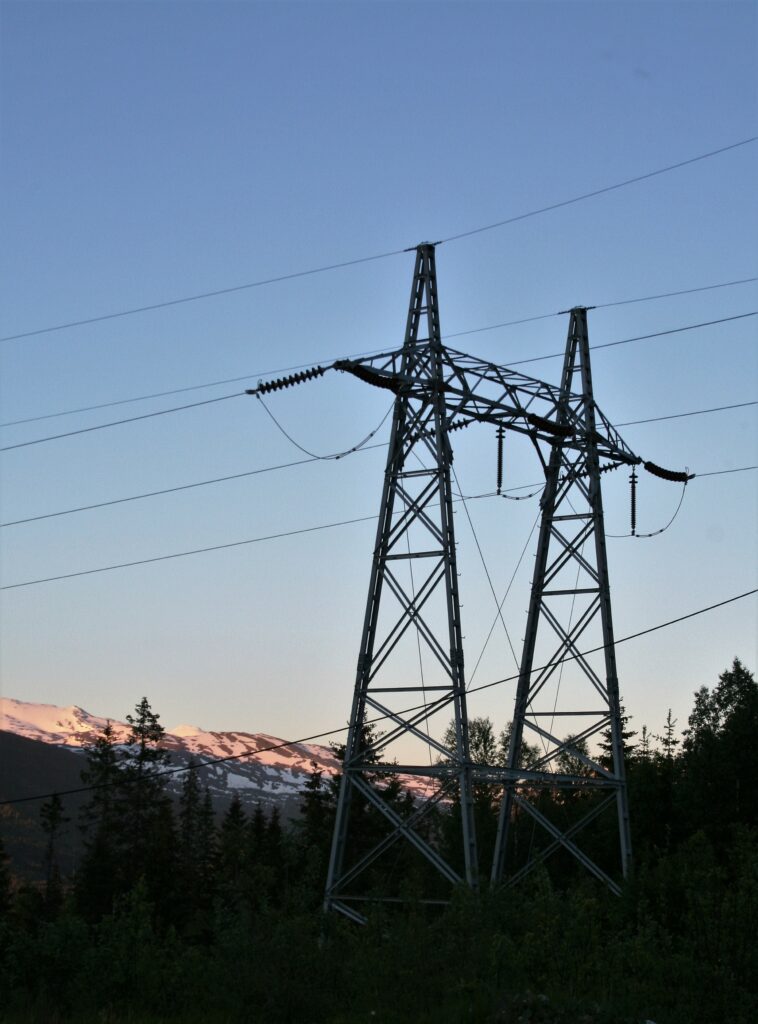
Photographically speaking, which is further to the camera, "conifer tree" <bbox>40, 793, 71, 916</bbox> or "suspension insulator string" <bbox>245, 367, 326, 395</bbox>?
"conifer tree" <bbox>40, 793, 71, 916</bbox>

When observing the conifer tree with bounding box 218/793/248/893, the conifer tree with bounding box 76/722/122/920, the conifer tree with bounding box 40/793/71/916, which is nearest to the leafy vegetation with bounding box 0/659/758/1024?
the conifer tree with bounding box 76/722/122/920

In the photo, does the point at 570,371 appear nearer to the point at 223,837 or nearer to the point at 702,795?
the point at 702,795

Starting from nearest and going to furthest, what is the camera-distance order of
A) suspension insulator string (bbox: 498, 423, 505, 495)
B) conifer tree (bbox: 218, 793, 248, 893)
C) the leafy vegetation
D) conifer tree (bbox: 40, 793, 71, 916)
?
the leafy vegetation
suspension insulator string (bbox: 498, 423, 505, 495)
conifer tree (bbox: 218, 793, 248, 893)
conifer tree (bbox: 40, 793, 71, 916)

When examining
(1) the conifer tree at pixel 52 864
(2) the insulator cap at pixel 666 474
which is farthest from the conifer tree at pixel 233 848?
(2) the insulator cap at pixel 666 474

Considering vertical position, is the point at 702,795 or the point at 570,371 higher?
the point at 570,371

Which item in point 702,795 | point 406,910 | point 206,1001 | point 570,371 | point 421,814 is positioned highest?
point 570,371

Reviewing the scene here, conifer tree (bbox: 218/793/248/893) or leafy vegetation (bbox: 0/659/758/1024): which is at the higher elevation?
conifer tree (bbox: 218/793/248/893)

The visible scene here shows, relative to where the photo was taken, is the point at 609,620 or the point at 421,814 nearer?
the point at 421,814

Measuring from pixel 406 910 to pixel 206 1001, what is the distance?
3797 millimetres

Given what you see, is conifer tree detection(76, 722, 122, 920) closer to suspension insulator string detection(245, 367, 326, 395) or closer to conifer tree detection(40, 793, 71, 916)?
conifer tree detection(40, 793, 71, 916)

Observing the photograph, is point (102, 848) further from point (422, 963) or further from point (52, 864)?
point (422, 963)

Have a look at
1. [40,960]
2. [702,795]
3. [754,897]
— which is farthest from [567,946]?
[702,795]

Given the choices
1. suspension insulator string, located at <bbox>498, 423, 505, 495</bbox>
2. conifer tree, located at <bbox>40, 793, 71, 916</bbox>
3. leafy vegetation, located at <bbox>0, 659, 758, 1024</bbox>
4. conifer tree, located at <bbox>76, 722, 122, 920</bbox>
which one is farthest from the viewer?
conifer tree, located at <bbox>40, 793, 71, 916</bbox>

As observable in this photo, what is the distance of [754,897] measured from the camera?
18.9 m
